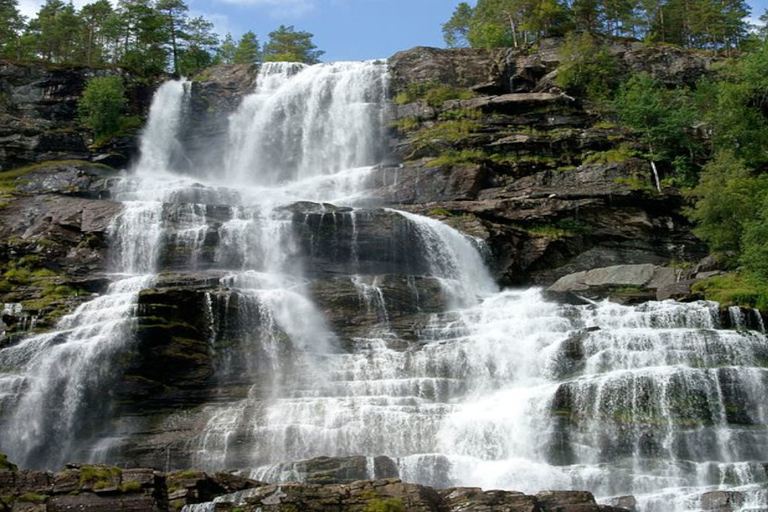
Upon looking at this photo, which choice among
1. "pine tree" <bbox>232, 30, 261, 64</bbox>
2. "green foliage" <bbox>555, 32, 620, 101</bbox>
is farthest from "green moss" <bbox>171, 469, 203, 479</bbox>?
"pine tree" <bbox>232, 30, 261, 64</bbox>

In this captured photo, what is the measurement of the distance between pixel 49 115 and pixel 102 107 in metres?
4.58

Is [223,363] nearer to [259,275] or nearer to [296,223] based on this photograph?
[259,275]

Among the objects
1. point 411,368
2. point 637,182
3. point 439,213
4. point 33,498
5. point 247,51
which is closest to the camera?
point 33,498

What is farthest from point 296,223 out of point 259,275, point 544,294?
point 544,294

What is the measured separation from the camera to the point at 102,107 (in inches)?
1799

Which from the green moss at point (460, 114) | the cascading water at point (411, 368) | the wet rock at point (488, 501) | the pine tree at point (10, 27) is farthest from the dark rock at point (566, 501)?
the pine tree at point (10, 27)

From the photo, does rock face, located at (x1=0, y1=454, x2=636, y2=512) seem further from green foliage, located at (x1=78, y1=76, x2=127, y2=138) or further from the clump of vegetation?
the clump of vegetation

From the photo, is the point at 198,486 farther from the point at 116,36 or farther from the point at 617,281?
the point at 116,36

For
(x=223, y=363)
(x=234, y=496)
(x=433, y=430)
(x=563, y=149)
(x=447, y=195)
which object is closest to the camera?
(x=234, y=496)

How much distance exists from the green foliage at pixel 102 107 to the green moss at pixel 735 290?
34.7 m

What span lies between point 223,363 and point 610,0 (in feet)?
147

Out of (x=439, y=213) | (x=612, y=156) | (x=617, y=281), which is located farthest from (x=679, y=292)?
(x=612, y=156)

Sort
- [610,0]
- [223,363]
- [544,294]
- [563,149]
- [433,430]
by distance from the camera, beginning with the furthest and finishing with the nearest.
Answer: [610,0] → [563,149] → [544,294] → [223,363] → [433,430]

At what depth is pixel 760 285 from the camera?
88.6ft
